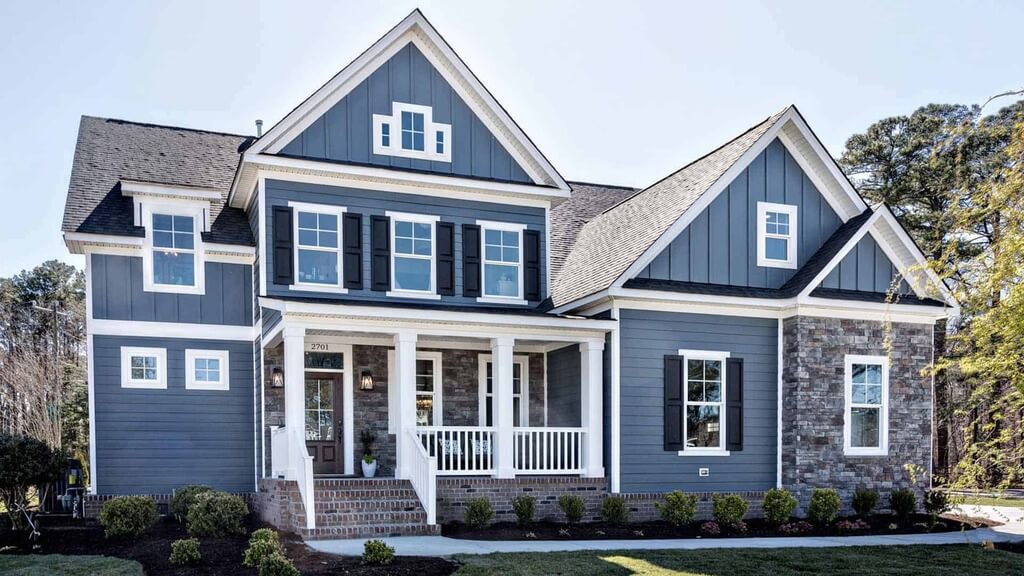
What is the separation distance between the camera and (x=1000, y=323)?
263 inches

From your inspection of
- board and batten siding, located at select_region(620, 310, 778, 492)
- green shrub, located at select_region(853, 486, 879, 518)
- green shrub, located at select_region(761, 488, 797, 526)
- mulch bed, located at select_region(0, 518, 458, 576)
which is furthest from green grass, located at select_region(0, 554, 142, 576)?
green shrub, located at select_region(853, 486, 879, 518)

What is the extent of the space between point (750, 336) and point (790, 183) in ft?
10.1

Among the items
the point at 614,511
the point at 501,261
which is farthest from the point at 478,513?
the point at 501,261

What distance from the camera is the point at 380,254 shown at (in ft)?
49.9

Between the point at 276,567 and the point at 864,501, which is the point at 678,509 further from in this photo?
the point at 276,567

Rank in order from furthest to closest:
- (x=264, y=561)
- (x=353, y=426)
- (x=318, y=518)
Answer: (x=353, y=426) < (x=318, y=518) < (x=264, y=561)

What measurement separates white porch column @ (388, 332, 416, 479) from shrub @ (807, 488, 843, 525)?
22.4 feet

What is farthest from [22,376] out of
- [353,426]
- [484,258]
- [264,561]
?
[264,561]

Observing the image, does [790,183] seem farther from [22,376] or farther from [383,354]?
[22,376]

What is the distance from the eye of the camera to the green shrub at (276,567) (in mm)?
9047

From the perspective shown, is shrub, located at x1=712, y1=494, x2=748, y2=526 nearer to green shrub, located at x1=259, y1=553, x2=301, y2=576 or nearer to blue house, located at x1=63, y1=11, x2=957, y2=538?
blue house, located at x1=63, y1=11, x2=957, y2=538

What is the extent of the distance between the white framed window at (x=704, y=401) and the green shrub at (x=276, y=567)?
8285 mm

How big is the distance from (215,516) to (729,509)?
800cm

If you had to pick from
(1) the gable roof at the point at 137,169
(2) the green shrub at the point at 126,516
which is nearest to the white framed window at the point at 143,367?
(1) the gable roof at the point at 137,169
